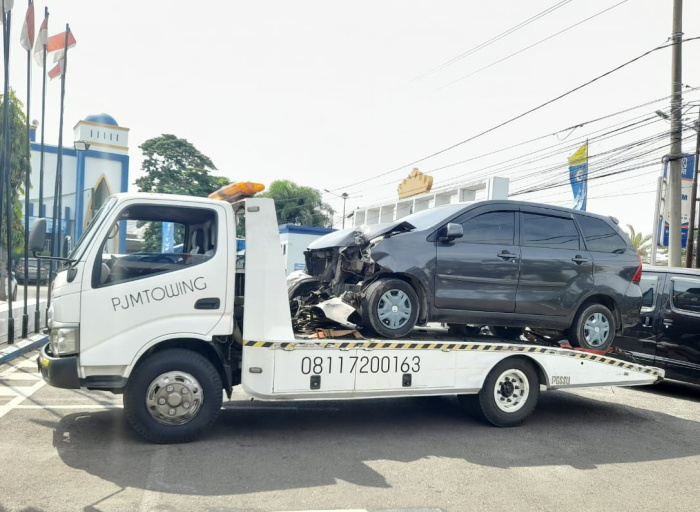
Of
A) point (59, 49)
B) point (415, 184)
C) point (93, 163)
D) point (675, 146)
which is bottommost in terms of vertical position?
point (675, 146)

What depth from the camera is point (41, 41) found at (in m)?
12.2

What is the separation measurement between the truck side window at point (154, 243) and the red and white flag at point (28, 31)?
763cm

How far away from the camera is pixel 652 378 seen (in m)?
7.26

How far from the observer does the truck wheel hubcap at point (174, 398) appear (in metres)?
5.31

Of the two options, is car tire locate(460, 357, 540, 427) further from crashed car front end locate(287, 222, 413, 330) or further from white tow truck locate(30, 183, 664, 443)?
crashed car front end locate(287, 222, 413, 330)

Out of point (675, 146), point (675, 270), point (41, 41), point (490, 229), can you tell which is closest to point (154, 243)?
point (490, 229)

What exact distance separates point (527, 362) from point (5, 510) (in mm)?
5082

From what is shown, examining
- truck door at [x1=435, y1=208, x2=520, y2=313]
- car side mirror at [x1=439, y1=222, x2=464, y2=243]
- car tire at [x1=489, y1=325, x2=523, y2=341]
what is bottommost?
car tire at [x1=489, y1=325, x2=523, y2=341]

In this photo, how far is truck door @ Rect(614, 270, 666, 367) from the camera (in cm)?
870

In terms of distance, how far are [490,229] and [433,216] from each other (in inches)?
25.9

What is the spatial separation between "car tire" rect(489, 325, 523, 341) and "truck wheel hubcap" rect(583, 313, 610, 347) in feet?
2.55

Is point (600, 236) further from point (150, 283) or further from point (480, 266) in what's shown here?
point (150, 283)

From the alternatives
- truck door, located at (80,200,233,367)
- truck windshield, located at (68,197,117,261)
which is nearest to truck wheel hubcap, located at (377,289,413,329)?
truck door, located at (80,200,233,367)

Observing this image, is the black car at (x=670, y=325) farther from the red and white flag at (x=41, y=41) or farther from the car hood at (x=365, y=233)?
the red and white flag at (x=41, y=41)
